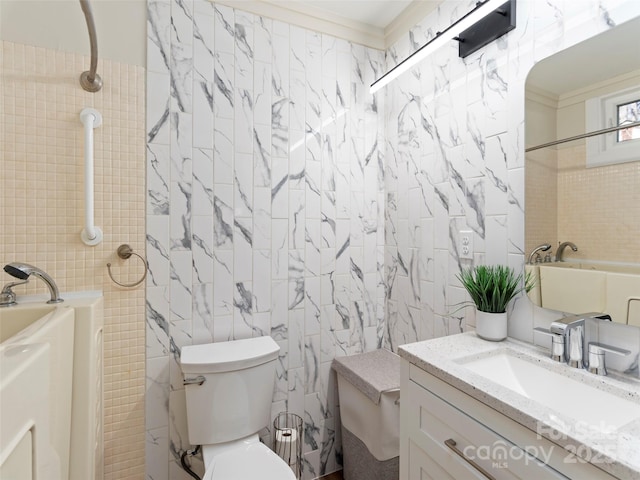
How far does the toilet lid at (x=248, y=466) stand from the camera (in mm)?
1162

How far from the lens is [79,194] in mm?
1322

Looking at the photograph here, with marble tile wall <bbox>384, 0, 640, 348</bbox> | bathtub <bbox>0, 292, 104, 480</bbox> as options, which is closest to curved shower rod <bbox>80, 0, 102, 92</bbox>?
bathtub <bbox>0, 292, 104, 480</bbox>

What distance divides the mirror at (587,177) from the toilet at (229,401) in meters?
1.13

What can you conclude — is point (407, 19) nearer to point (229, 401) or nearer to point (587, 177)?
point (587, 177)

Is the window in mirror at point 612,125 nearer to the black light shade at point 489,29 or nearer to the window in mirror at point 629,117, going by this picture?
the window in mirror at point 629,117

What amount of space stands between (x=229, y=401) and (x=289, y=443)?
402 millimetres

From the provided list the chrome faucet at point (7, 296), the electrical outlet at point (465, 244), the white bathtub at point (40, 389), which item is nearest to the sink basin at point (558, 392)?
the electrical outlet at point (465, 244)

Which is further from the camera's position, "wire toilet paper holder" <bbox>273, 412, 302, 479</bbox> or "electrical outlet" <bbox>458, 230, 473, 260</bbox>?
"wire toilet paper holder" <bbox>273, 412, 302, 479</bbox>

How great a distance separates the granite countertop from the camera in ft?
2.03

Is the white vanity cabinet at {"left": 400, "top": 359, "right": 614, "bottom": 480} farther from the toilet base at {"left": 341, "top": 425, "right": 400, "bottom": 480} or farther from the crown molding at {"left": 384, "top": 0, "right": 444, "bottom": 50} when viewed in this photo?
the crown molding at {"left": 384, "top": 0, "right": 444, "bottom": 50}

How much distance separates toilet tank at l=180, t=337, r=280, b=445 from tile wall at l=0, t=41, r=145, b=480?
27 centimetres

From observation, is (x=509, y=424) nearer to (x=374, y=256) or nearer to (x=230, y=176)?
(x=374, y=256)

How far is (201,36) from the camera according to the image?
4.94ft

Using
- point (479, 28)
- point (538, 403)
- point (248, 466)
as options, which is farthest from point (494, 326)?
point (479, 28)
